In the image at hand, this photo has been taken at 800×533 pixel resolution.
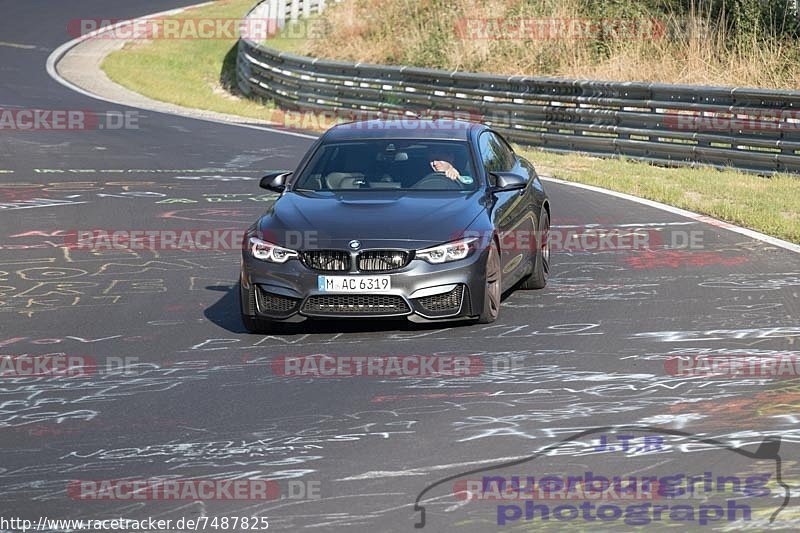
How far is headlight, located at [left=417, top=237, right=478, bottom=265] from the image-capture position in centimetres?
989

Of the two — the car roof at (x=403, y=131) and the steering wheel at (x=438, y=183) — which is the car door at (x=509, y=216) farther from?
the steering wheel at (x=438, y=183)

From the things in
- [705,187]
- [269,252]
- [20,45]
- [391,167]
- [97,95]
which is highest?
[391,167]

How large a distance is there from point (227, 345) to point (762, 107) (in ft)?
38.5

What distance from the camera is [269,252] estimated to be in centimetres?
1009

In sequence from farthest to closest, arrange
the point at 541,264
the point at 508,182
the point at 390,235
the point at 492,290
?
the point at 541,264 < the point at 508,182 < the point at 492,290 < the point at 390,235

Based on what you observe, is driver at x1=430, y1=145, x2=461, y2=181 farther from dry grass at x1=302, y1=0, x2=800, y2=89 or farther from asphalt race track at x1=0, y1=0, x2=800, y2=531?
dry grass at x1=302, y1=0, x2=800, y2=89

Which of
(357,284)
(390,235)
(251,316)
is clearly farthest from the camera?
(251,316)

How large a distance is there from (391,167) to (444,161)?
0.43 meters

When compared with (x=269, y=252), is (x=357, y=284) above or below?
below

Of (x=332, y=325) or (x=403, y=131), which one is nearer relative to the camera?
(x=332, y=325)

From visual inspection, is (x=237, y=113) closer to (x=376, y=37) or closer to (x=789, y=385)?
(x=376, y=37)

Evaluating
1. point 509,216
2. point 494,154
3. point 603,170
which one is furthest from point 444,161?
point 603,170

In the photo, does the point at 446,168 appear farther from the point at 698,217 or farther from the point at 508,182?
the point at 698,217

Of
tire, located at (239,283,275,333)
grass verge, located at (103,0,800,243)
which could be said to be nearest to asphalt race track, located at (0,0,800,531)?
tire, located at (239,283,275,333)
